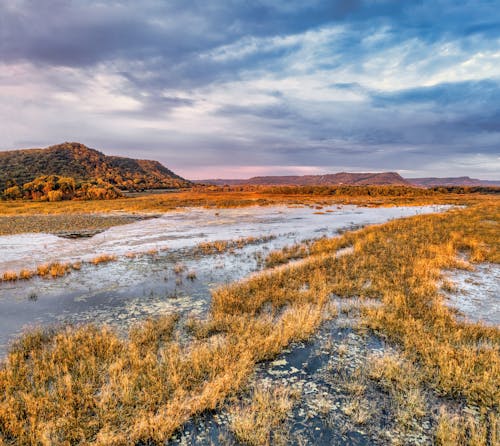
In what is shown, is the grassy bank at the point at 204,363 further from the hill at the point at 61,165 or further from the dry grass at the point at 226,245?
the hill at the point at 61,165

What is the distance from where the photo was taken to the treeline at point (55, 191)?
5931cm

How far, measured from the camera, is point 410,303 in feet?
29.6

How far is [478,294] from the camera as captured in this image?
33.2ft

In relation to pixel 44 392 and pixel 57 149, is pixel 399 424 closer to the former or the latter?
pixel 44 392

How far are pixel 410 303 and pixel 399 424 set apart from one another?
5372 mm

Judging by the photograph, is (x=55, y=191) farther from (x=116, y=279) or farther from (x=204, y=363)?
(x=204, y=363)

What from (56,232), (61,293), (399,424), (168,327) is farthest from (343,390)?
(56,232)

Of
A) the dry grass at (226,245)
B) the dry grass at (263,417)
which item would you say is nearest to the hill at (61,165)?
the dry grass at (226,245)

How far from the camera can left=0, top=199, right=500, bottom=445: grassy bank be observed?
4398 millimetres

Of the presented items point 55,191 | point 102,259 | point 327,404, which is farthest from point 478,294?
point 55,191

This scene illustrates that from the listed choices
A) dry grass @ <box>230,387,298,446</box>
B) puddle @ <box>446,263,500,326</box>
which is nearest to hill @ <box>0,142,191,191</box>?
dry grass @ <box>230,387,298,446</box>

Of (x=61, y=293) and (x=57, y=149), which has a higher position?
(x=57, y=149)

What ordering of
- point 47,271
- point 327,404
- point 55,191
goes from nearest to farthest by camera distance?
1. point 327,404
2. point 47,271
3. point 55,191

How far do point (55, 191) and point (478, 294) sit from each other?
7104 cm
